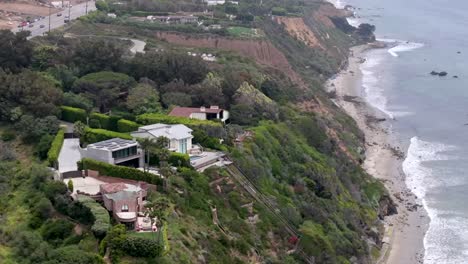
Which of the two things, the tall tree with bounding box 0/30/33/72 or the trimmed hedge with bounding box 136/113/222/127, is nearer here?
the trimmed hedge with bounding box 136/113/222/127

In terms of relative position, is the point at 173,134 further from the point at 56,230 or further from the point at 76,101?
the point at 56,230

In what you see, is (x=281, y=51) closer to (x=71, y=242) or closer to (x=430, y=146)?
(x=430, y=146)

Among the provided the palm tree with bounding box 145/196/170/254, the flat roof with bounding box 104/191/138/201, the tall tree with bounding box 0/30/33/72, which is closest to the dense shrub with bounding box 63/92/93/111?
the tall tree with bounding box 0/30/33/72

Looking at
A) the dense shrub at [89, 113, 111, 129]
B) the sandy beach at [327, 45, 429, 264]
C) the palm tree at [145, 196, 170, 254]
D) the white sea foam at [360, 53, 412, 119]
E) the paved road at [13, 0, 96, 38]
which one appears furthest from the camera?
the white sea foam at [360, 53, 412, 119]

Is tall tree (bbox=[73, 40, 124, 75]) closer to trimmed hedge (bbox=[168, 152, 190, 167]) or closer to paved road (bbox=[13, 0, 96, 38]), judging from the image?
paved road (bbox=[13, 0, 96, 38])

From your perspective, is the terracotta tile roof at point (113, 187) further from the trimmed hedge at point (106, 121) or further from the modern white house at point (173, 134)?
the trimmed hedge at point (106, 121)

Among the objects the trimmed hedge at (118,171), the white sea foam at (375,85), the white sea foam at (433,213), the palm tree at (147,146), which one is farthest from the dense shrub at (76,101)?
the white sea foam at (375,85)
